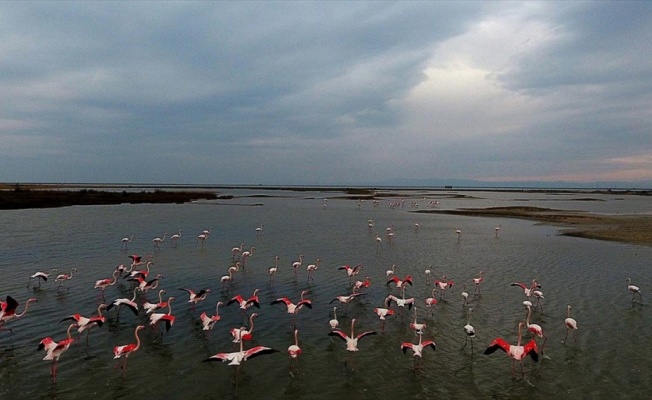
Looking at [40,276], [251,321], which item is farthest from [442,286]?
[40,276]

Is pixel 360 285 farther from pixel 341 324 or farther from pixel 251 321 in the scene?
pixel 251 321

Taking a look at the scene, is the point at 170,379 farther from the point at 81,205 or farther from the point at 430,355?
the point at 81,205

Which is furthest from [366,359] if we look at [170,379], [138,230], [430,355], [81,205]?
[81,205]

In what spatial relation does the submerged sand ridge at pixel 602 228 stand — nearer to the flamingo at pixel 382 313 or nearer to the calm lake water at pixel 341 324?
the calm lake water at pixel 341 324

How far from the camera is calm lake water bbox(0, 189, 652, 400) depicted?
30.5 feet

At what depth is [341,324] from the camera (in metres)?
13.3

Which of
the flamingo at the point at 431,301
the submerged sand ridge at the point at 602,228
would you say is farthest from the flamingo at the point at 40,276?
the submerged sand ridge at the point at 602,228

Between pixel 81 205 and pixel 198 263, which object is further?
pixel 81 205

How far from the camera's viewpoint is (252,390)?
9.09 meters

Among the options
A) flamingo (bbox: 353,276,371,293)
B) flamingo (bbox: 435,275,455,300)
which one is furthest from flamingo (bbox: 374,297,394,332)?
flamingo (bbox: 435,275,455,300)

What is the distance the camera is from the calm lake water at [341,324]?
929 cm

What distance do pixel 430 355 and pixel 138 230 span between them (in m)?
28.8

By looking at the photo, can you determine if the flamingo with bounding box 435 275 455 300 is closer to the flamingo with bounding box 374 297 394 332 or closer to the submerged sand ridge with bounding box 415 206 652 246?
the flamingo with bounding box 374 297 394 332

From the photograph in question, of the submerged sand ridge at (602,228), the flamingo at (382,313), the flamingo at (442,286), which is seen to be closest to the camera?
the flamingo at (382,313)
